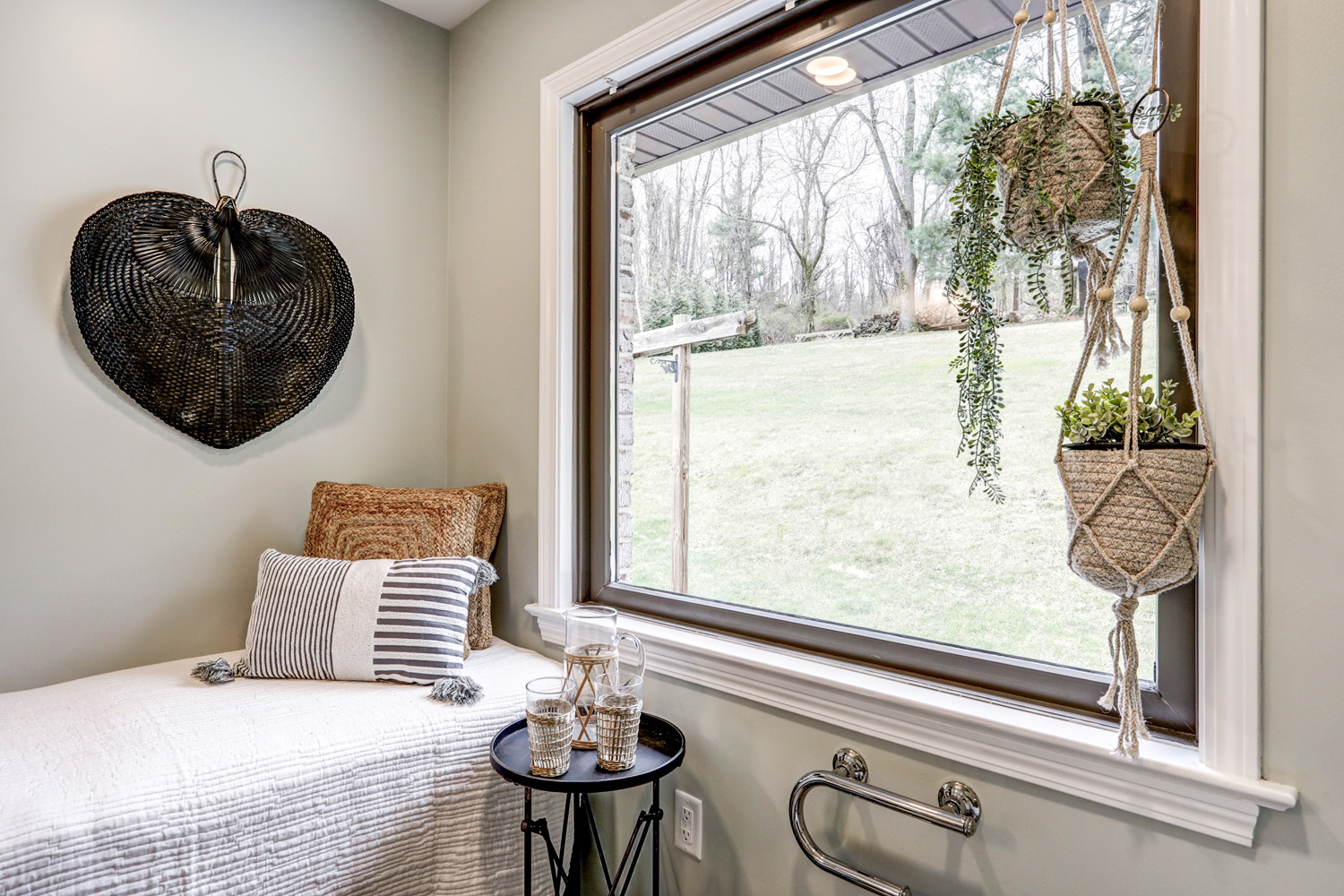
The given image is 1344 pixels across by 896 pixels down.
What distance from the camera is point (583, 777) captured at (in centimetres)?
129

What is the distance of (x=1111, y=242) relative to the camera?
3.44ft

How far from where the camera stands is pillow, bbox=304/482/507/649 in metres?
1.89

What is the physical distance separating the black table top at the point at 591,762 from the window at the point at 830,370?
277 mm

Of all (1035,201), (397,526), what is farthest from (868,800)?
(397,526)

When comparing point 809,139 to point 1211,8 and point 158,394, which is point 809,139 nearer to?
point 1211,8

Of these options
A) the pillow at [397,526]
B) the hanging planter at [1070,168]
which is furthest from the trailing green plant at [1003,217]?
the pillow at [397,526]

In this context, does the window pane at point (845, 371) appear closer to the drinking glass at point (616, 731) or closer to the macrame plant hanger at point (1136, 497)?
the macrame plant hanger at point (1136, 497)

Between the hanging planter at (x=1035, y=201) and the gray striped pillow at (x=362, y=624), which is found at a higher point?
the hanging planter at (x=1035, y=201)

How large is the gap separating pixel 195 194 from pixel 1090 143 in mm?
1987

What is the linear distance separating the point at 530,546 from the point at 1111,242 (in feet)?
4.91

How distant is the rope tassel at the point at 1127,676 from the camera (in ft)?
3.16

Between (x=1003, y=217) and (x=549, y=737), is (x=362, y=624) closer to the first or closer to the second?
(x=549, y=737)

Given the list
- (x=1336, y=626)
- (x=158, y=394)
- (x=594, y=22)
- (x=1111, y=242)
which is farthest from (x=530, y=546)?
(x=1336, y=626)

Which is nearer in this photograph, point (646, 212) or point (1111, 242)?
point (1111, 242)
